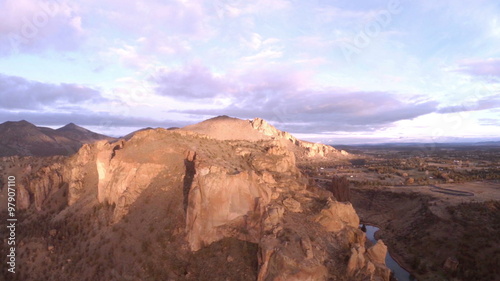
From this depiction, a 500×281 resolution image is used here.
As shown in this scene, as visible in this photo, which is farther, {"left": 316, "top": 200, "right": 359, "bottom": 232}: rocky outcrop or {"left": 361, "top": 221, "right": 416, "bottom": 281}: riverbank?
{"left": 361, "top": 221, "right": 416, "bottom": 281}: riverbank

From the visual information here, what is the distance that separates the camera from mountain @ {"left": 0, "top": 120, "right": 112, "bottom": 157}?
A: 78.1 m

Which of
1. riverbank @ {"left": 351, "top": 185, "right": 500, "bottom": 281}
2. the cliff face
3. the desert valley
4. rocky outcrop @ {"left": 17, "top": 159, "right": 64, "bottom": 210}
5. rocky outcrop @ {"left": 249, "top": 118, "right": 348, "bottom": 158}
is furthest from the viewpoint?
rocky outcrop @ {"left": 249, "top": 118, "right": 348, "bottom": 158}

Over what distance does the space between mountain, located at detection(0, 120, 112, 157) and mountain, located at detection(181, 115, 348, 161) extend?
40.1 metres

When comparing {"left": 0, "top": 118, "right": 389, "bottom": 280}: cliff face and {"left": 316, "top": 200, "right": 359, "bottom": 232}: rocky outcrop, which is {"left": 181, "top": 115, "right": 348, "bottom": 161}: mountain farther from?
A: {"left": 316, "top": 200, "right": 359, "bottom": 232}: rocky outcrop

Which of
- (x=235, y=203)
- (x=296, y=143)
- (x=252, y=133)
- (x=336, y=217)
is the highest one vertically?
(x=252, y=133)

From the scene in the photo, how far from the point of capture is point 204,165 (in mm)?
19500

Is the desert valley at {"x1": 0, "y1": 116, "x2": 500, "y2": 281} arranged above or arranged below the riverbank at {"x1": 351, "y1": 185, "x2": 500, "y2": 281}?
above

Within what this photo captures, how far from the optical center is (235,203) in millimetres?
18531

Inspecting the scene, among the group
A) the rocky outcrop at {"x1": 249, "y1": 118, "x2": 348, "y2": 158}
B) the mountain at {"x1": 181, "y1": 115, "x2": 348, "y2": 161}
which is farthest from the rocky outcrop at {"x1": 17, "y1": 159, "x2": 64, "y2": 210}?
the rocky outcrop at {"x1": 249, "y1": 118, "x2": 348, "y2": 158}

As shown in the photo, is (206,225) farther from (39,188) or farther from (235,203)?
(39,188)

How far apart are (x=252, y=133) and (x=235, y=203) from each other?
265 feet

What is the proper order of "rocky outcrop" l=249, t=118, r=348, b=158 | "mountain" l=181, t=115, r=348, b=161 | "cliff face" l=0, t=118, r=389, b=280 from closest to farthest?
1. "cliff face" l=0, t=118, r=389, b=280
2. "mountain" l=181, t=115, r=348, b=161
3. "rocky outcrop" l=249, t=118, r=348, b=158
